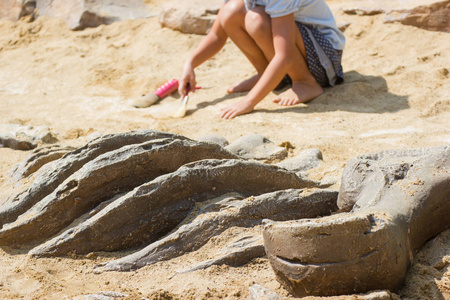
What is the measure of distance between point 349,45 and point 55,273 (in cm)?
435

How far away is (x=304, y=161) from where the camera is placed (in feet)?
9.93

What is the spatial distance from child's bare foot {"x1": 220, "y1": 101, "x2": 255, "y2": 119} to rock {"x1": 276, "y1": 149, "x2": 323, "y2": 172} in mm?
1220

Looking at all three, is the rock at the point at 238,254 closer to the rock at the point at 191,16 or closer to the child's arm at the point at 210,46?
the child's arm at the point at 210,46

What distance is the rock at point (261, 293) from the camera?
1.65m

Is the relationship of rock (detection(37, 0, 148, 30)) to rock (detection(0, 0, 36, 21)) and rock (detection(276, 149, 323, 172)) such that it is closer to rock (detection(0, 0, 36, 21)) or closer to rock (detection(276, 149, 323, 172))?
rock (detection(0, 0, 36, 21))

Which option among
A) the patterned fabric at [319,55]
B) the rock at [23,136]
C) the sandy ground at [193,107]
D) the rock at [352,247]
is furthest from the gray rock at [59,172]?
the patterned fabric at [319,55]

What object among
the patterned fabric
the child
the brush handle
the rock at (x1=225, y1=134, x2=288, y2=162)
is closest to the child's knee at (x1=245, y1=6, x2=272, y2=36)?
the child

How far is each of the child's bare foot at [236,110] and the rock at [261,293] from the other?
264 centimetres

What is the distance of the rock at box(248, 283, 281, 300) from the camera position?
1.65 metres

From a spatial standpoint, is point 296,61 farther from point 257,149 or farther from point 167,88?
point 257,149

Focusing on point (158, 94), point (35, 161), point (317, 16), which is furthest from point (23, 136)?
point (317, 16)

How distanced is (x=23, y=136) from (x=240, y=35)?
2.02 m

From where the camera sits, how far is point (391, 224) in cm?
168

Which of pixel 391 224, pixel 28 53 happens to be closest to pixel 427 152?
pixel 391 224
